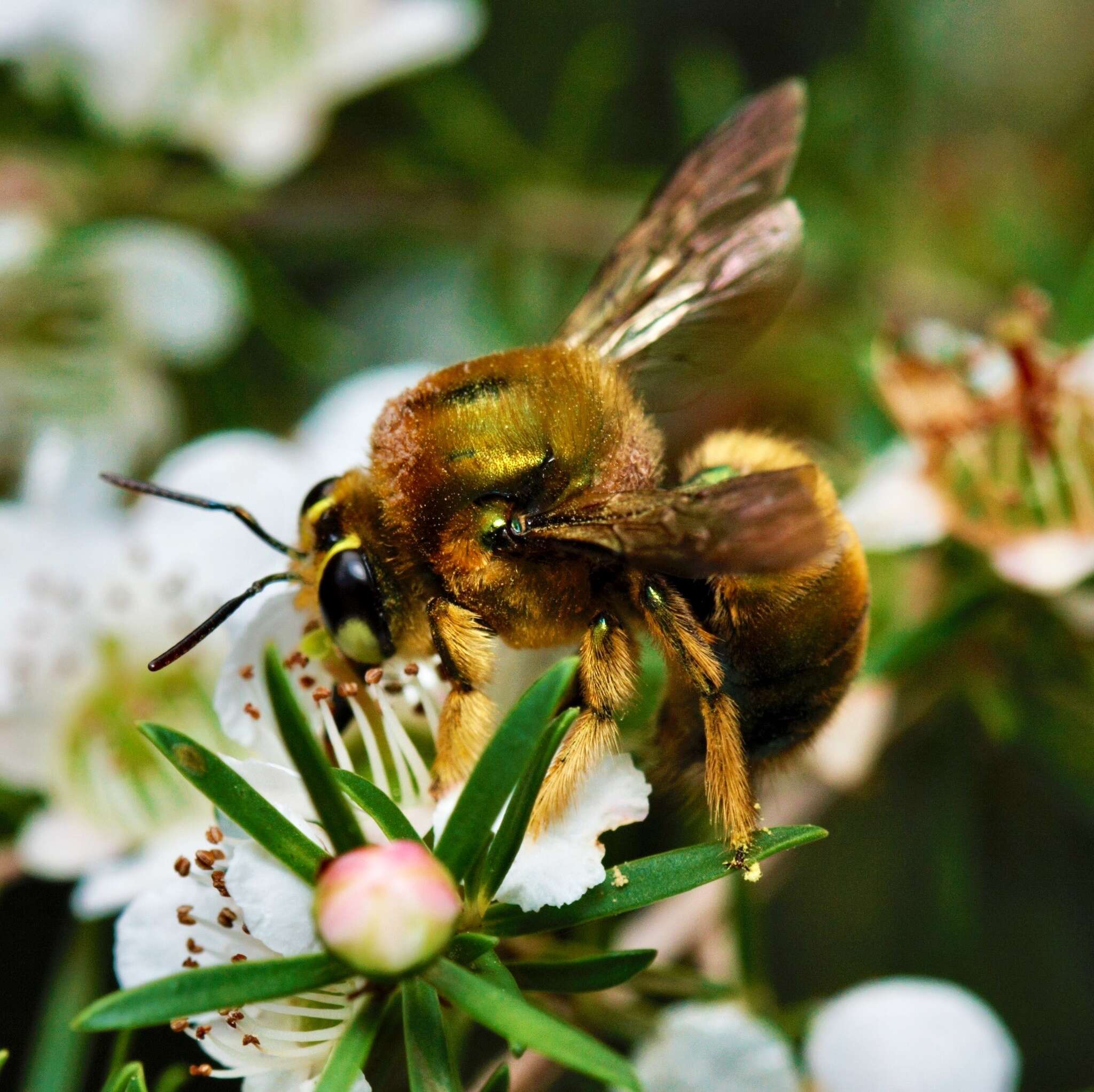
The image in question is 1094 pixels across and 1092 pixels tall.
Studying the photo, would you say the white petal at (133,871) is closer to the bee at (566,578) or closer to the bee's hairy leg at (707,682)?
the bee at (566,578)

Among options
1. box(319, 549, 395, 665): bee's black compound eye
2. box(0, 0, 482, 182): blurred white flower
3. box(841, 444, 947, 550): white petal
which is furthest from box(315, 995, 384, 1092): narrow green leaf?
box(0, 0, 482, 182): blurred white flower

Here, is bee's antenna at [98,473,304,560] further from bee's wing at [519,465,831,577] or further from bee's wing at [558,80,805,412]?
bee's wing at [558,80,805,412]

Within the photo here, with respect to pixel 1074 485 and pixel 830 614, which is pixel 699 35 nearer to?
pixel 1074 485

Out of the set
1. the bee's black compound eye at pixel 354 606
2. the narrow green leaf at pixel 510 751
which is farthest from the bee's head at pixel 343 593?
the narrow green leaf at pixel 510 751

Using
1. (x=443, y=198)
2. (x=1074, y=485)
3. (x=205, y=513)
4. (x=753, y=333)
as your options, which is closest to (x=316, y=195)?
(x=443, y=198)

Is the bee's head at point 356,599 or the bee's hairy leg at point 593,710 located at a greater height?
the bee's head at point 356,599
